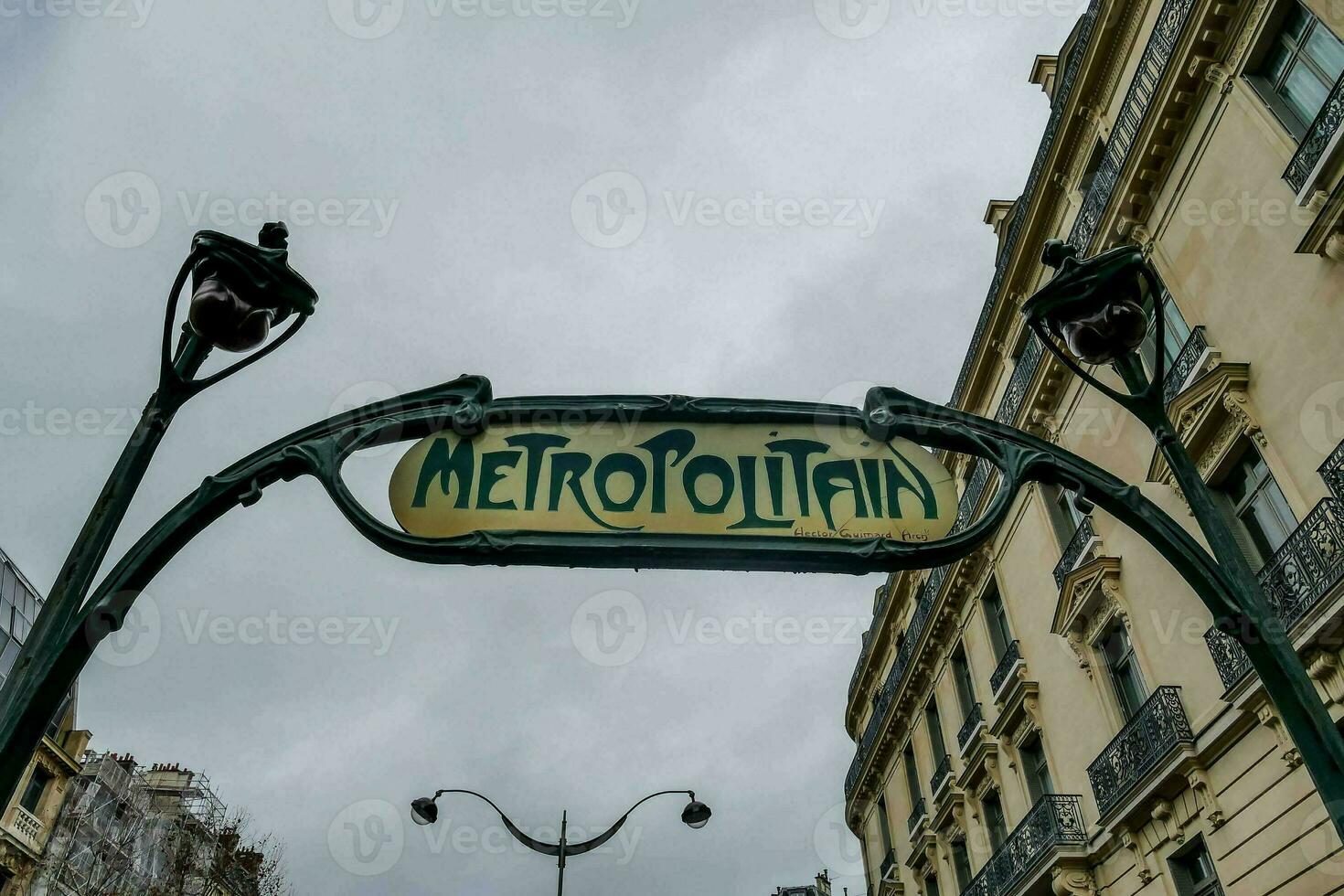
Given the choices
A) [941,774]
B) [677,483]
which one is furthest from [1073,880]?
[677,483]

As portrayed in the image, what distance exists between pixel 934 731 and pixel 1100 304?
23299 millimetres

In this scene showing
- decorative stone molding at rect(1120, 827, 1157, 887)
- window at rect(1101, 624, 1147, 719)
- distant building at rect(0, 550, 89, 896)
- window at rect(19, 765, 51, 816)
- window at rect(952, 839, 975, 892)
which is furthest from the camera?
window at rect(19, 765, 51, 816)

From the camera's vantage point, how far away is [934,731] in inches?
976

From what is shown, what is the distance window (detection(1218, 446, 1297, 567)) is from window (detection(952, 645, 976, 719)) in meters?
10.5

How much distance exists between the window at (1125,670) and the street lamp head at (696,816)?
7.92 meters

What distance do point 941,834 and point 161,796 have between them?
3897cm

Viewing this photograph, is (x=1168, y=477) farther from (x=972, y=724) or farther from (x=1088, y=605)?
(x=972, y=724)

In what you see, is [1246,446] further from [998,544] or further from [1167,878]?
[998,544]

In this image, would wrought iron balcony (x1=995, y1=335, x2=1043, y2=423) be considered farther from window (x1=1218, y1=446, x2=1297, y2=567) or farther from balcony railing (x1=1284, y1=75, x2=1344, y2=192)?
balcony railing (x1=1284, y1=75, x2=1344, y2=192)

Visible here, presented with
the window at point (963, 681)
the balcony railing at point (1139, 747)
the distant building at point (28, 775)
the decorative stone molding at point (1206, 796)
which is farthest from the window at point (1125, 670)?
the distant building at point (28, 775)

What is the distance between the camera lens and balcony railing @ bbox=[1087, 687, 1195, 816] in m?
13.2

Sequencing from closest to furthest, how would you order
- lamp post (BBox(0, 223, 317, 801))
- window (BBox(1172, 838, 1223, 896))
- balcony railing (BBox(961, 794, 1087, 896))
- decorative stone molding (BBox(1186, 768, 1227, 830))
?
lamp post (BBox(0, 223, 317, 801)), decorative stone molding (BBox(1186, 768, 1227, 830)), window (BBox(1172, 838, 1223, 896)), balcony railing (BBox(961, 794, 1087, 896))

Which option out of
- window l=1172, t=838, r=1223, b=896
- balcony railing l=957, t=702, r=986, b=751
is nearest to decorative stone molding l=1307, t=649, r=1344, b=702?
window l=1172, t=838, r=1223, b=896

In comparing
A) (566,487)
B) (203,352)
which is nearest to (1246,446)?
(566,487)
